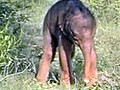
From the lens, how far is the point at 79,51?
725 cm

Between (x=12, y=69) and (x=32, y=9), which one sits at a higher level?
(x=32, y=9)

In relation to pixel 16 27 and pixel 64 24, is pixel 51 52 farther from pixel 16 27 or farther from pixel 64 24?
pixel 16 27

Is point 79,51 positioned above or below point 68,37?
below

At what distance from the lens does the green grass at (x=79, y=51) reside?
5820 mm

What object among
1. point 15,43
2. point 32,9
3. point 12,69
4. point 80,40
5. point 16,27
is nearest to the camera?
A: point 80,40

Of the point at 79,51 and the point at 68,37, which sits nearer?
the point at 68,37

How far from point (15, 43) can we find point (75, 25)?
1391 millimetres

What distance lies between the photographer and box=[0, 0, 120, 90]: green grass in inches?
229

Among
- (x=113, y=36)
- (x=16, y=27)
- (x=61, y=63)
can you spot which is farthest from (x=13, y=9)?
(x=61, y=63)

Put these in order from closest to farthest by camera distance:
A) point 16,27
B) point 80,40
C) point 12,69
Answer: point 80,40
point 12,69
point 16,27

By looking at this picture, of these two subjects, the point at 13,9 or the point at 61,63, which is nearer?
the point at 61,63

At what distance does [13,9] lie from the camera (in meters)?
8.31

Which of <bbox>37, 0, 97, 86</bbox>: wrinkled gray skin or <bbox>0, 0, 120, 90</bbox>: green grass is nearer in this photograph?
<bbox>37, 0, 97, 86</bbox>: wrinkled gray skin

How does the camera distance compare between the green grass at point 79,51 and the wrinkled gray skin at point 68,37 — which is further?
the green grass at point 79,51
